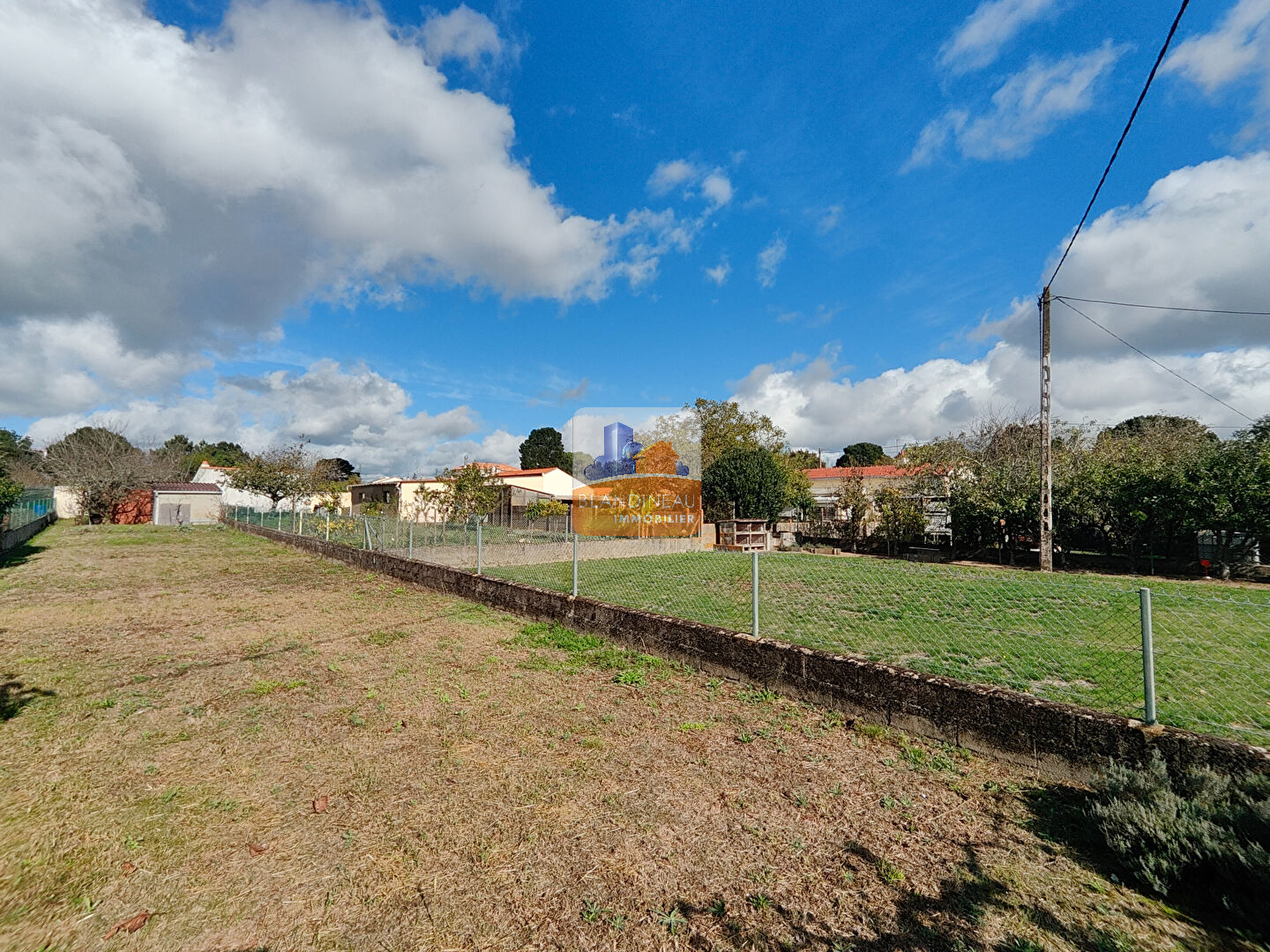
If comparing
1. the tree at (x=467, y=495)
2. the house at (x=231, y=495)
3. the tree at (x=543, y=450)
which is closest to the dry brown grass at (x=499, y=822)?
the tree at (x=467, y=495)

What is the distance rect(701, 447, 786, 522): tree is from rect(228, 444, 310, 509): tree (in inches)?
829


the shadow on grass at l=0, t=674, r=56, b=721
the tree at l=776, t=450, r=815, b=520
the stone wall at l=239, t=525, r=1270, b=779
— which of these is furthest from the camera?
the tree at l=776, t=450, r=815, b=520

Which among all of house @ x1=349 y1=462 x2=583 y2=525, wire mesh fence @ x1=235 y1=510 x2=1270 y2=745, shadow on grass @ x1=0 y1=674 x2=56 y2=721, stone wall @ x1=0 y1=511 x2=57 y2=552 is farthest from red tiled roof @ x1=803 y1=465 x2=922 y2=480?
stone wall @ x1=0 y1=511 x2=57 y2=552

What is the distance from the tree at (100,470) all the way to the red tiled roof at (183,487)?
67 centimetres

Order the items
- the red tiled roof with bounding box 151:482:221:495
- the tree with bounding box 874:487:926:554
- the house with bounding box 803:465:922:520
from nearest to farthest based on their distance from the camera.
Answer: the tree with bounding box 874:487:926:554, the house with bounding box 803:465:922:520, the red tiled roof with bounding box 151:482:221:495

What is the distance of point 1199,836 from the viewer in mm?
2381

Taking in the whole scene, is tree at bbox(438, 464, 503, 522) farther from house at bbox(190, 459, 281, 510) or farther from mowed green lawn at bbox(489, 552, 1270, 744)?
house at bbox(190, 459, 281, 510)

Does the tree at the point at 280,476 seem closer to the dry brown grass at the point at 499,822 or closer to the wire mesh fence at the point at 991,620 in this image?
the wire mesh fence at the point at 991,620

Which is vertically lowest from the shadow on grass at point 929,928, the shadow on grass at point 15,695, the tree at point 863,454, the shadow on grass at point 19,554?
the shadow on grass at point 19,554

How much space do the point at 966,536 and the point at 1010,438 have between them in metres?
9.37

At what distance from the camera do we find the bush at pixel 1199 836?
220cm

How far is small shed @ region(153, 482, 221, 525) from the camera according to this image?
3284 cm

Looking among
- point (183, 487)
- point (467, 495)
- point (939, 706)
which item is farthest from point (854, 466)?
point (183, 487)

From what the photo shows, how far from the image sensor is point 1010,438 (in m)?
25.0
